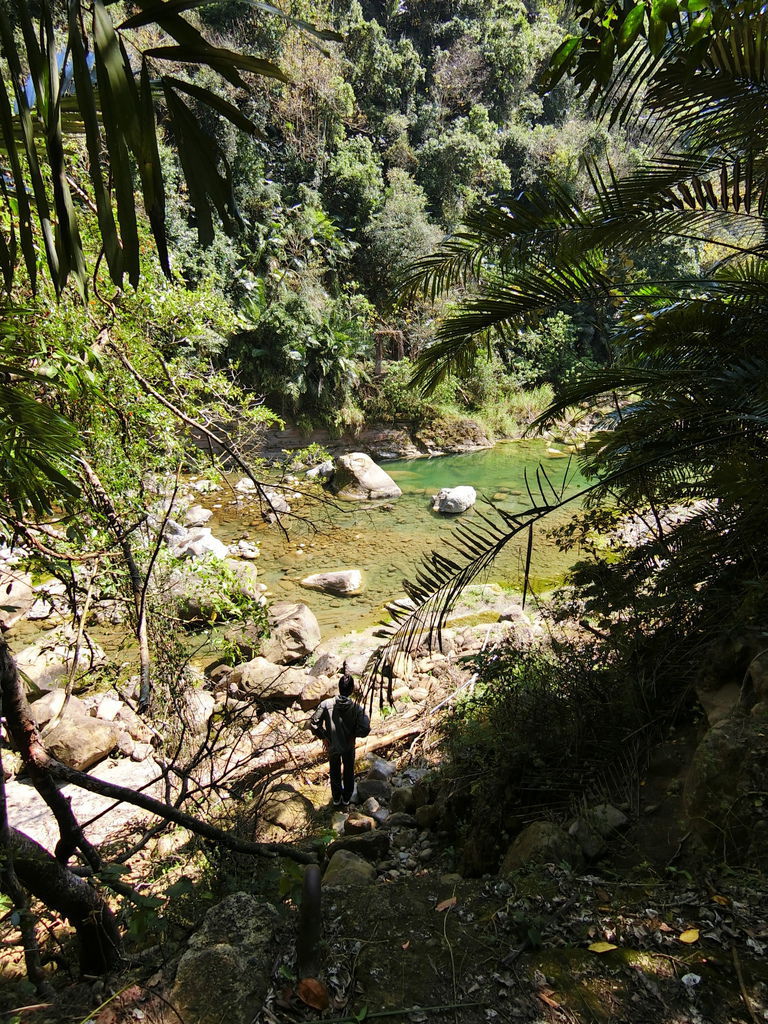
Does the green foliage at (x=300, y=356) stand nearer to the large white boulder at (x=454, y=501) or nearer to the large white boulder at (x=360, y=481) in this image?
the large white boulder at (x=360, y=481)

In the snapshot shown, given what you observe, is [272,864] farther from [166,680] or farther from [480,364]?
[480,364]

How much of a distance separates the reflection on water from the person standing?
2.26m

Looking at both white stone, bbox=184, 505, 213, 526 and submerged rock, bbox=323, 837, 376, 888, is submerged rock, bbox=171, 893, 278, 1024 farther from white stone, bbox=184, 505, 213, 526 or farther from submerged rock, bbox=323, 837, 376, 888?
white stone, bbox=184, 505, 213, 526

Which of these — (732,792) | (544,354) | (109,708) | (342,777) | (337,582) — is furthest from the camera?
(544,354)

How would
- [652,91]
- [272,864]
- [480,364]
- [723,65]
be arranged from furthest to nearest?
[480,364]
[652,91]
[723,65]
[272,864]

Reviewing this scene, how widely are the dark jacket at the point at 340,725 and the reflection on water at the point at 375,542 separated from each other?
2.27 meters

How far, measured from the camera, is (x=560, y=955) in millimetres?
1816

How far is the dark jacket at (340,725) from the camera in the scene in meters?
4.28

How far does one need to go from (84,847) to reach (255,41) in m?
20.1

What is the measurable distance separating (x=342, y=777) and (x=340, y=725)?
494 millimetres

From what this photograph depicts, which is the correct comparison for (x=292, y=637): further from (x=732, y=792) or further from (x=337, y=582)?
(x=732, y=792)

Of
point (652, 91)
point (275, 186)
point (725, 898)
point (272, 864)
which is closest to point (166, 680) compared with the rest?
point (272, 864)

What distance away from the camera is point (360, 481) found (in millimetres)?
13289

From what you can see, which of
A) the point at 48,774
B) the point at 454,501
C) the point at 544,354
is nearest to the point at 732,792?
the point at 48,774
